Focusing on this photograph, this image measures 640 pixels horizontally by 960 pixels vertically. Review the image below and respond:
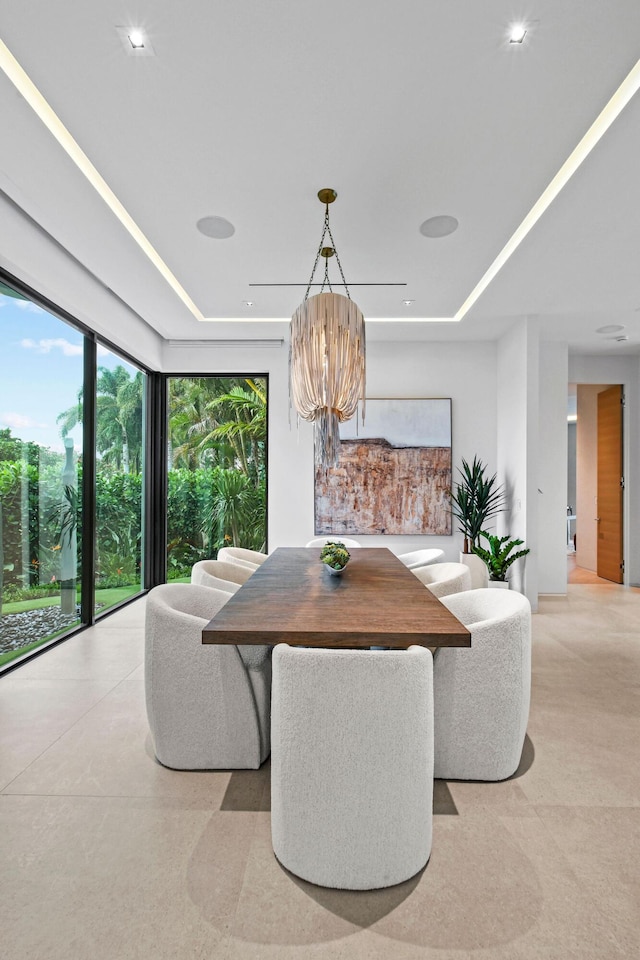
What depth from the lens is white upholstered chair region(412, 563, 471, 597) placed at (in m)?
2.91

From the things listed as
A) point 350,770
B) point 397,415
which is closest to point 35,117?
point 350,770

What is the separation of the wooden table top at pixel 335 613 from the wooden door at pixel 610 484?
5.02m

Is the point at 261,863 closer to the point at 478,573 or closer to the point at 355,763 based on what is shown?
the point at 355,763

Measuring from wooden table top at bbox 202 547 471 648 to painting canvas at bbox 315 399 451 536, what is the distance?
3043mm

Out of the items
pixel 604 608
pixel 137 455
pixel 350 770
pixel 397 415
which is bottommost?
pixel 604 608

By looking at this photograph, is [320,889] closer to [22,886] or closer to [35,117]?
[22,886]

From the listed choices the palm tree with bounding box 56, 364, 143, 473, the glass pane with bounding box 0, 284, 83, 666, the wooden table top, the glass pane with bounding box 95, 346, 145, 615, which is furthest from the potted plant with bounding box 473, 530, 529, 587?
the glass pane with bounding box 0, 284, 83, 666

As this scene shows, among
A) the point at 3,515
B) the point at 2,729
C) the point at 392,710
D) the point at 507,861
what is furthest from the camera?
the point at 3,515

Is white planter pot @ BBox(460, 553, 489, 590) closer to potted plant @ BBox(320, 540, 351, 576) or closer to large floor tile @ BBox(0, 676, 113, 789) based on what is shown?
potted plant @ BBox(320, 540, 351, 576)

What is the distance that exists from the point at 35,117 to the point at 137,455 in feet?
12.0

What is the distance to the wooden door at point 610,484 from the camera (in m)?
6.61

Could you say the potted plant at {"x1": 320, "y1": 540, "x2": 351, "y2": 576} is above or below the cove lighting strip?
below

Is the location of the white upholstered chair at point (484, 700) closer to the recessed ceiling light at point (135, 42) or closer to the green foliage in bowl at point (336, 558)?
the green foliage in bowl at point (336, 558)

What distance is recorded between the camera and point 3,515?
328cm
